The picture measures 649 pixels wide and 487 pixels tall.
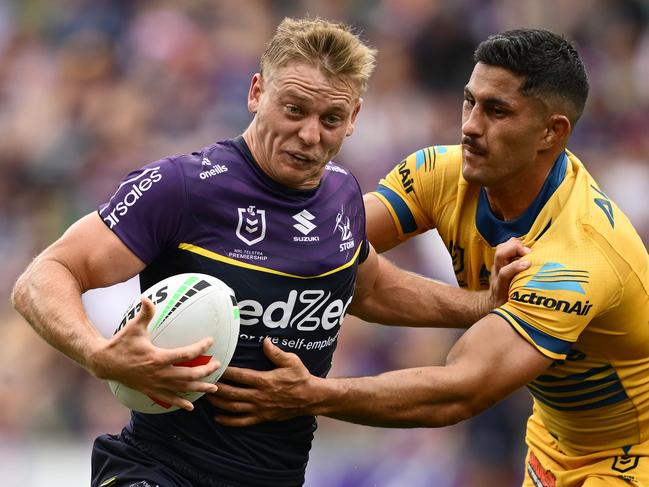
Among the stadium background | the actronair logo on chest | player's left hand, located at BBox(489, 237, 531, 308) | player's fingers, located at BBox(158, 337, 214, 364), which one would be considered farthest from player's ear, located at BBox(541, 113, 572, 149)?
the stadium background

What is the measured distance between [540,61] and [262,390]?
2.08 m

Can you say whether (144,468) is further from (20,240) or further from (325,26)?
(20,240)

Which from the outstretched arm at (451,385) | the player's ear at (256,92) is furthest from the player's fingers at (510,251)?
the player's ear at (256,92)

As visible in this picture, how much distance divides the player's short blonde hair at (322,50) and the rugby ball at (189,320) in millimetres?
1021

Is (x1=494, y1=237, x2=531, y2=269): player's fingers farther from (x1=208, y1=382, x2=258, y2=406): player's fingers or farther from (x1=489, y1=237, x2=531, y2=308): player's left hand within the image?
(x1=208, y1=382, x2=258, y2=406): player's fingers

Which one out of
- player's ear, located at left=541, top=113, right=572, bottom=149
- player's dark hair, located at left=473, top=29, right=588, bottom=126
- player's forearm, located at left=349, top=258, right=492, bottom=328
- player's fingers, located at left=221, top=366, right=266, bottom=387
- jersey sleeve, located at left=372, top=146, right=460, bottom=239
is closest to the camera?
player's fingers, located at left=221, top=366, right=266, bottom=387

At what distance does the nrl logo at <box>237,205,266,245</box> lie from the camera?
4.91 meters

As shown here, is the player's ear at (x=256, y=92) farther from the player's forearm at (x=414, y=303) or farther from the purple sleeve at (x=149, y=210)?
the player's forearm at (x=414, y=303)

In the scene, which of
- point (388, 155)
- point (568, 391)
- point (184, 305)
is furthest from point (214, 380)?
point (388, 155)

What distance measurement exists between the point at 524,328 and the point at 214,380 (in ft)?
5.09

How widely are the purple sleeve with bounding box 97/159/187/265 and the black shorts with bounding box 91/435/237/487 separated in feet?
2.80

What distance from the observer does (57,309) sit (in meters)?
4.44

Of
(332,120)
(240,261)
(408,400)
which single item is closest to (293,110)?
(332,120)

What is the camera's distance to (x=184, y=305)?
4.46m
